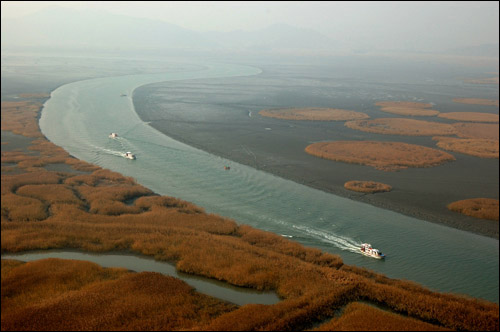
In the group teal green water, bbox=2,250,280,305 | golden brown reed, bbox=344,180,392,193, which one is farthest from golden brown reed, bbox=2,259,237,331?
golden brown reed, bbox=344,180,392,193

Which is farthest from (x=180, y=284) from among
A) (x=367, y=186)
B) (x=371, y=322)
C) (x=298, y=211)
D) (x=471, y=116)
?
(x=471, y=116)

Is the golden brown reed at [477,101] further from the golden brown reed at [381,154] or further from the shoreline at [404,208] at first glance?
the shoreline at [404,208]

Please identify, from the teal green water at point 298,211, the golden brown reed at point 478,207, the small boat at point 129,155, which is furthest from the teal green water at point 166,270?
the small boat at point 129,155

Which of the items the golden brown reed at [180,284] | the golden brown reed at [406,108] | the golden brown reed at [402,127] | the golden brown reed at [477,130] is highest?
the golden brown reed at [406,108]

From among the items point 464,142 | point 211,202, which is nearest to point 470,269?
point 211,202

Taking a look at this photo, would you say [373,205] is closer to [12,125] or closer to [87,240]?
[87,240]

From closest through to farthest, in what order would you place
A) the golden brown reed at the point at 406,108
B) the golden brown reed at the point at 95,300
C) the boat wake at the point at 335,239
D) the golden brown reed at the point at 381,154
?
the golden brown reed at the point at 95,300
the boat wake at the point at 335,239
the golden brown reed at the point at 381,154
the golden brown reed at the point at 406,108

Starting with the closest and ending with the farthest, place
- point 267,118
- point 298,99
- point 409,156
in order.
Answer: point 409,156, point 267,118, point 298,99

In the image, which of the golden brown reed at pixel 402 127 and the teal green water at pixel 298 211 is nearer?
the teal green water at pixel 298 211

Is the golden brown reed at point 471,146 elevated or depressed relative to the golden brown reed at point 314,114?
depressed
